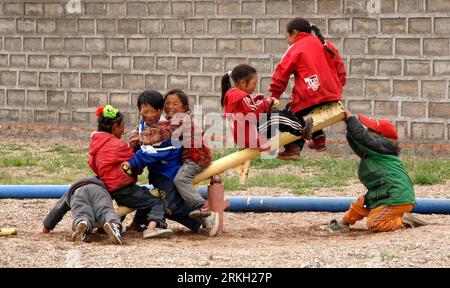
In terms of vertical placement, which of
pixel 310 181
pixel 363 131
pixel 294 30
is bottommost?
pixel 310 181

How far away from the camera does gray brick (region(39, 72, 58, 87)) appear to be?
17.0 meters

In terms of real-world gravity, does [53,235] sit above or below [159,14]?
below

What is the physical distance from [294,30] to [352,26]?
18.5ft

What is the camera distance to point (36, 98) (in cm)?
1716

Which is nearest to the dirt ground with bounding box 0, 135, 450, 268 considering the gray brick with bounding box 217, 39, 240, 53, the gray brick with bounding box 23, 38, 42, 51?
the gray brick with bounding box 217, 39, 240, 53

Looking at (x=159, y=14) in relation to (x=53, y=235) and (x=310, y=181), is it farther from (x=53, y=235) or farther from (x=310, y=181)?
(x=53, y=235)

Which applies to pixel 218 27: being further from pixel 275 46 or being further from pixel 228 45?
pixel 275 46

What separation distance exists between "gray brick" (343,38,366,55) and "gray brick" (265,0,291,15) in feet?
3.36

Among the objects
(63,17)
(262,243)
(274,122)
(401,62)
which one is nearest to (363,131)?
(274,122)

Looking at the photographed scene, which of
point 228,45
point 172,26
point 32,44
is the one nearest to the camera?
point 228,45

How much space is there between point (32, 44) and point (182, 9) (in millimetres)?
2822

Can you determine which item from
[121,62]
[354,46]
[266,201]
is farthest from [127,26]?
[266,201]

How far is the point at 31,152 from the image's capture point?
15773mm

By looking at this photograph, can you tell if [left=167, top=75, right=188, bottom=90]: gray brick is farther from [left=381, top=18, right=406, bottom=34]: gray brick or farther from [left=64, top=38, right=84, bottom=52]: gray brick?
[left=381, top=18, right=406, bottom=34]: gray brick
